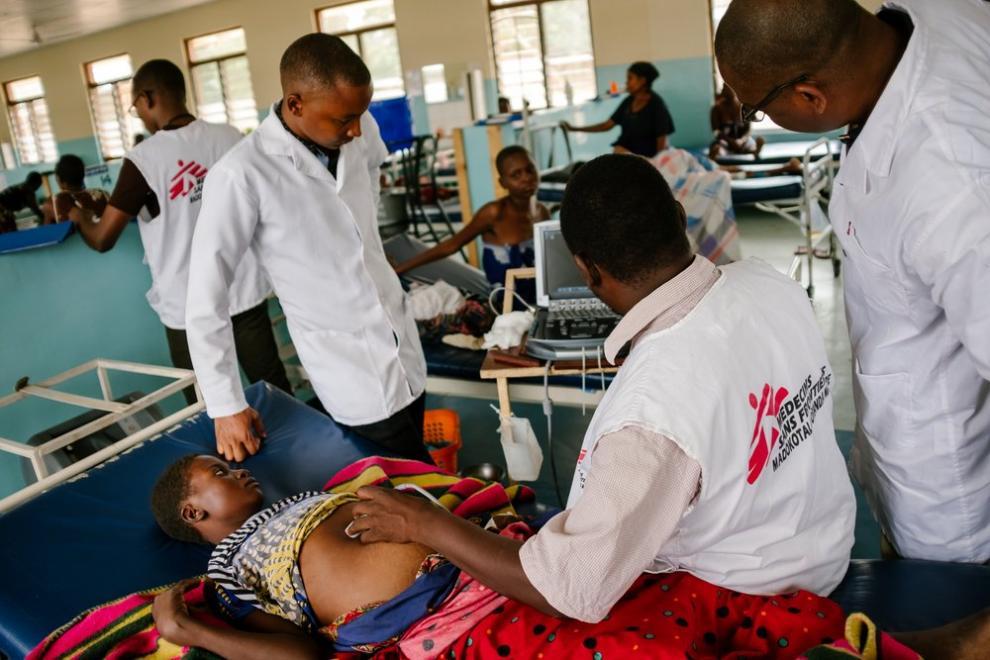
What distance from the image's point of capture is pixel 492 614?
4.38 feet

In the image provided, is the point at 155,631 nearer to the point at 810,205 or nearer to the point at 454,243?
the point at 454,243

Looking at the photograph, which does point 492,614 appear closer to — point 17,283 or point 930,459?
point 930,459

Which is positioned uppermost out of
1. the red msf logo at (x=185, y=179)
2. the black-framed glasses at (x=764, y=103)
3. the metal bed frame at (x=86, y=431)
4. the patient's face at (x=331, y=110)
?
the patient's face at (x=331, y=110)

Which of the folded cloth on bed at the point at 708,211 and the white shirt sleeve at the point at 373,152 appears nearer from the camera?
the white shirt sleeve at the point at 373,152

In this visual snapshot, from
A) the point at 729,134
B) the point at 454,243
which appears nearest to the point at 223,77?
the point at 729,134

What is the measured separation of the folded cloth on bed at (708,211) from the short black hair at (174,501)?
8.23 ft

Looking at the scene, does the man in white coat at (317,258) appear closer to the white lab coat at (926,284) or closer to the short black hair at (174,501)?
the short black hair at (174,501)

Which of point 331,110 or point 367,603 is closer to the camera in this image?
point 367,603

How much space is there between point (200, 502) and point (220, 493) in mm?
48

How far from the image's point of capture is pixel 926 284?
124 cm

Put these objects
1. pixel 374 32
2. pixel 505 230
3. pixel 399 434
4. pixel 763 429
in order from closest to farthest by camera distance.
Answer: pixel 763 429 → pixel 399 434 → pixel 505 230 → pixel 374 32

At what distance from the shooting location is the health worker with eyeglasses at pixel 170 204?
8.68 ft

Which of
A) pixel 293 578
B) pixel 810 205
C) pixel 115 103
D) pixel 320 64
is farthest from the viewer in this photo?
pixel 115 103

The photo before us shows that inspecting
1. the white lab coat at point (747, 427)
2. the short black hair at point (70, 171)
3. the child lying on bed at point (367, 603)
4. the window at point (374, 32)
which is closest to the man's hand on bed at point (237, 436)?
the child lying on bed at point (367, 603)
